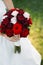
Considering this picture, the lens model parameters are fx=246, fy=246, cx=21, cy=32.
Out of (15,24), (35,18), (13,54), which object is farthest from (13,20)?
(35,18)

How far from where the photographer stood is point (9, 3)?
2.56 m

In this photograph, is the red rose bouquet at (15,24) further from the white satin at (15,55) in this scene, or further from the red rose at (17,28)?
the white satin at (15,55)

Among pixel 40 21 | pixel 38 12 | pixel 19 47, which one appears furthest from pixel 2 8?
pixel 38 12

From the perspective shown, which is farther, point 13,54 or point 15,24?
point 13,54

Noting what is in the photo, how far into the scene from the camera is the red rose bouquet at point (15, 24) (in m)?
1.94

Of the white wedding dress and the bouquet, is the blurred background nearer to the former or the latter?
the white wedding dress

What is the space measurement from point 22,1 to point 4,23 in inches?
142

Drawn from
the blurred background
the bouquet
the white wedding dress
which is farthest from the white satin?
the blurred background

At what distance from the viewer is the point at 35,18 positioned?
185 inches

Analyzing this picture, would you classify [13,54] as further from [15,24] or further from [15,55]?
[15,24]

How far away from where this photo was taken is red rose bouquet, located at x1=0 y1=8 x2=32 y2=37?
76.5 inches

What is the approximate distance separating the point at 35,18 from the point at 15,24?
276cm

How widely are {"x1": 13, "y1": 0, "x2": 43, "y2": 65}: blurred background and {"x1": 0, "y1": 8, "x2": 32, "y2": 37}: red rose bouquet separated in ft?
4.91

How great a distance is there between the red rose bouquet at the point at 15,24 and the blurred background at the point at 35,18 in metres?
1.50
